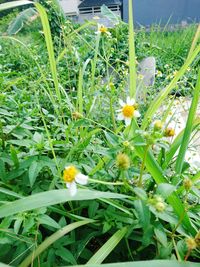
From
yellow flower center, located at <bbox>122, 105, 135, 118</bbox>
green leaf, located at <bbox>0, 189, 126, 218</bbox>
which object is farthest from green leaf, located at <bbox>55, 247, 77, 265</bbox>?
yellow flower center, located at <bbox>122, 105, 135, 118</bbox>

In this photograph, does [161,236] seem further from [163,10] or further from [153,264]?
[163,10]

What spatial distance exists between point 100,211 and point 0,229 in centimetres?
18

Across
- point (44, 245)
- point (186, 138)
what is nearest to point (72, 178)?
point (44, 245)

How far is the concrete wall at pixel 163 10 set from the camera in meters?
7.13

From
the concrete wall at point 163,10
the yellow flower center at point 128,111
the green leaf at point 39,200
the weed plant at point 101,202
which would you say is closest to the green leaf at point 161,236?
the weed plant at point 101,202

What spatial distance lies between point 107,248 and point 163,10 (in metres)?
7.34

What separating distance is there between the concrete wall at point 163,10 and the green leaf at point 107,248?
695 cm

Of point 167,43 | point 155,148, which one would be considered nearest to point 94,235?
point 155,148

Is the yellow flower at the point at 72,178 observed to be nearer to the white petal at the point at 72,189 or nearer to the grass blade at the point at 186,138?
the white petal at the point at 72,189

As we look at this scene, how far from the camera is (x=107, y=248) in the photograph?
590mm

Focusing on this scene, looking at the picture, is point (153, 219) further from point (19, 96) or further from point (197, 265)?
point (19, 96)

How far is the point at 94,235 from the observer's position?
2.17 ft

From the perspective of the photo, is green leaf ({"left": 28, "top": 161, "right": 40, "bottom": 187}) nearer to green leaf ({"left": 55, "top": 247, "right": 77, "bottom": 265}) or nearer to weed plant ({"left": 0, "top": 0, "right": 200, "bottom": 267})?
weed plant ({"left": 0, "top": 0, "right": 200, "bottom": 267})

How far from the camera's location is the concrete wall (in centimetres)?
713
